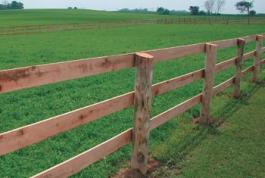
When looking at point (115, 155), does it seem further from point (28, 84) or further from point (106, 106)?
point (28, 84)

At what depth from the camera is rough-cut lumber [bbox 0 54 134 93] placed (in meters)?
3.34

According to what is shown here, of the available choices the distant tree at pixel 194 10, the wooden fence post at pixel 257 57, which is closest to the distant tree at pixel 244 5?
the distant tree at pixel 194 10

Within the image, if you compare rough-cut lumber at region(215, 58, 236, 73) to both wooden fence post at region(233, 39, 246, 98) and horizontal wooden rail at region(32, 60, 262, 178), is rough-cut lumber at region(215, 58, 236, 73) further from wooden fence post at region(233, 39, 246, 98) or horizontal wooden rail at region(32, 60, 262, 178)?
horizontal wooden rail at region(32, 60, 262, 178)

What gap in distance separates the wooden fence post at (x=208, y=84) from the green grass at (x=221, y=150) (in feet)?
1.01

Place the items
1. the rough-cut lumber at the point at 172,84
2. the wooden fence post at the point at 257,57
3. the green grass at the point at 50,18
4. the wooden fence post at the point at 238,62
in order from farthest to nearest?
the green grass at the point at 50,18 → the wooden fence post at the point at 257,57 → the wooden fence post at the point at 238,62 → the rough-cut lumber at the point at 172,84

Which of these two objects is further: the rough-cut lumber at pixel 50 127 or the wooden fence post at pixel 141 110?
the wooden fence post at pixel 141 110

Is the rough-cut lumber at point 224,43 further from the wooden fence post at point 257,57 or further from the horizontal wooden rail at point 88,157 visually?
the horizontal wooden rail at point 88,157

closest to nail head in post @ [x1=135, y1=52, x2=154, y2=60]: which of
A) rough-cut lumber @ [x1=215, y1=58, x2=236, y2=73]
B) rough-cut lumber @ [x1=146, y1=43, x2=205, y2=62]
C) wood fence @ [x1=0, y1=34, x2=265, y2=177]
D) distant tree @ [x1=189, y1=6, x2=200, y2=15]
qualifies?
wood fence @ [x1=0, y1=34, x2=265, y2=177]

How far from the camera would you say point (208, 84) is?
7.96 m

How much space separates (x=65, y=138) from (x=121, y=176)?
156 cm

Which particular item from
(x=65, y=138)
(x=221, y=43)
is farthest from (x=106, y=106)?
(x=221, y=43)

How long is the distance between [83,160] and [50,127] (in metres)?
0.73

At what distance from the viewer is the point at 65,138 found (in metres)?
6.58

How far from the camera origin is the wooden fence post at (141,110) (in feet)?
16.7
